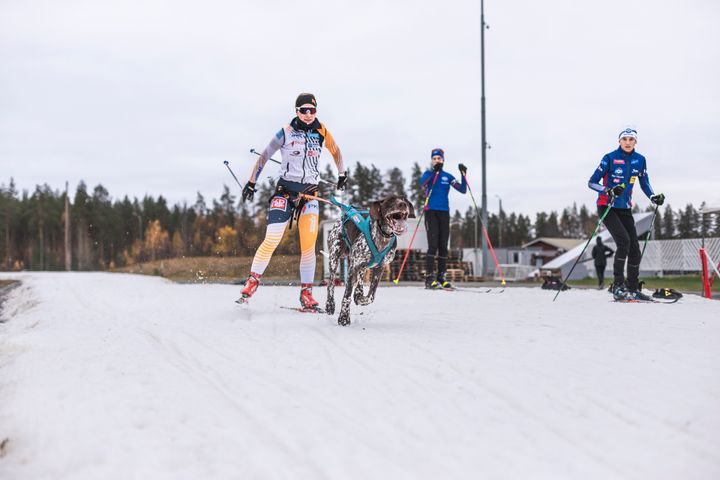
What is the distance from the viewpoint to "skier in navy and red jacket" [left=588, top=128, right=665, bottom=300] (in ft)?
24.4

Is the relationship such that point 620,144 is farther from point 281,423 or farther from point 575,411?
point 281,423

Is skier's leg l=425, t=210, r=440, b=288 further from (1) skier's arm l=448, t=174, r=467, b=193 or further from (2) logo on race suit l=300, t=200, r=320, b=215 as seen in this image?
(2) logo on race suit l=300, t=200, r=320, b=215

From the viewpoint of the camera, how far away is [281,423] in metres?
2.29

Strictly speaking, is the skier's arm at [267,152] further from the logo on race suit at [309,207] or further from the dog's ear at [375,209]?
the dog's ear at [375,209]

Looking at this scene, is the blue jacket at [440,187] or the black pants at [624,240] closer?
the black pants at [624,240]

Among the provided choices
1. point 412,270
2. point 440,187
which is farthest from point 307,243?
point 412,270

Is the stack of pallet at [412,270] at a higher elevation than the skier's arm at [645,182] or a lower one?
lower

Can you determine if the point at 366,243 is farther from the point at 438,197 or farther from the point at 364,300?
the point at 438,197

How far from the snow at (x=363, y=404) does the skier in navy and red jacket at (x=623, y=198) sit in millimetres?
3066

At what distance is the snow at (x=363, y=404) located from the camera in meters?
1.95

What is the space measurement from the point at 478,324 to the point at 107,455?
3.56 metres

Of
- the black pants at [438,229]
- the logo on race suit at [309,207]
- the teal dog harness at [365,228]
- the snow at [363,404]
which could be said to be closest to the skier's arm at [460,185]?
the black pants at [438,229]

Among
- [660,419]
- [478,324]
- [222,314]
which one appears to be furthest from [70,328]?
[660,419]

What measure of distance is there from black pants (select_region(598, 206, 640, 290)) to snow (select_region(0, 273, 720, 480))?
3.06 metres
